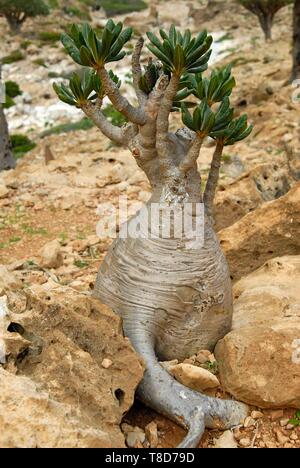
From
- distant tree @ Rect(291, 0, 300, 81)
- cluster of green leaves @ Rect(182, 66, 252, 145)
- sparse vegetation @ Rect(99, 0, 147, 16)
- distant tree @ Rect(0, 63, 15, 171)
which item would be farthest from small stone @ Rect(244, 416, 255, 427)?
sparse vegetation @ Rect(99, 0, 147, 16)

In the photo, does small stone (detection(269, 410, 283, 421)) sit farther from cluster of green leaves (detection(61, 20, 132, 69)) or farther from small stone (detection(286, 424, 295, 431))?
cluster of green leaves (detection(61, 20, 132, 69))

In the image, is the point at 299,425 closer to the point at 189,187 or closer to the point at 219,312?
the point at 219,312

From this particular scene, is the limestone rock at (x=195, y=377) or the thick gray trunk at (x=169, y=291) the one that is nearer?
the limestone rock at (x=195, y=377)

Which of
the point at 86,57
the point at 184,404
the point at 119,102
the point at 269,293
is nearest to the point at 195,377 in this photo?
the point at 184,404

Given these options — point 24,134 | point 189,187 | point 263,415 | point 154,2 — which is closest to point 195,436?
point 263,415

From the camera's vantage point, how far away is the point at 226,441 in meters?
2.81

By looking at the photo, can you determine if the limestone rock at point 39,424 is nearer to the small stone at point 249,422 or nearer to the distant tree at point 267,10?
the small stone at point 249,422

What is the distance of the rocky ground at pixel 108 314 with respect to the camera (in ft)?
8.58

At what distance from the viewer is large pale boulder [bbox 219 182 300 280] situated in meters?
4.61

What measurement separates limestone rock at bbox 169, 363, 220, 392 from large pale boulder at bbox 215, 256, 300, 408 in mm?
104

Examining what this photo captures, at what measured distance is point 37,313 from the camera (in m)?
3.04

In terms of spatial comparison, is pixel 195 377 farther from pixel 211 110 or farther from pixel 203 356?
pixel 211 110

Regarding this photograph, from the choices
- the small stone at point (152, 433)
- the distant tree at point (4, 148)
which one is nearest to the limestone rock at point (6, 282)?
the small stone at point (152, 433)

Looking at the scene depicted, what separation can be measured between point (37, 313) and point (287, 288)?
72.7 inches
